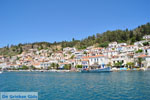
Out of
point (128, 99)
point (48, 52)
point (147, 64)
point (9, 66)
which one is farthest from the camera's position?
point (48, 52)

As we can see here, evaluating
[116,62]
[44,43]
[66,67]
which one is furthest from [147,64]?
[44,43]

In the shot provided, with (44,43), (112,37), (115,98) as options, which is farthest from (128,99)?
(44,43)

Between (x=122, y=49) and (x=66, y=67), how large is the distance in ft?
77.9

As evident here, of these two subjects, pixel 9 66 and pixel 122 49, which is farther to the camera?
pixel 9 66

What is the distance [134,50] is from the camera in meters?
67.5

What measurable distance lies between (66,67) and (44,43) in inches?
3503

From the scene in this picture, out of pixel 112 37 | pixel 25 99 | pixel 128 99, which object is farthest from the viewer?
pixel 112 37

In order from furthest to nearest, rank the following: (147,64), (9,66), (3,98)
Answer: (9,66), (147,64), (3,98)

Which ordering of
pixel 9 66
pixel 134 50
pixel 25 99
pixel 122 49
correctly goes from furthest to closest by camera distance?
pixel 9 66 → pixel 122 49 → pixel 134 50 → pixel 25 99

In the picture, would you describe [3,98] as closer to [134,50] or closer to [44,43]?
[134,50]

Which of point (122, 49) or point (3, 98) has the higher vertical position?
point (122, 49)

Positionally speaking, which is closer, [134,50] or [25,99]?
[25,99]

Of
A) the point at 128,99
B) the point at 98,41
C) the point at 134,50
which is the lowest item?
the point at 128,99

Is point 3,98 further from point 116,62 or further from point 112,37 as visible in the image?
point 112,37
